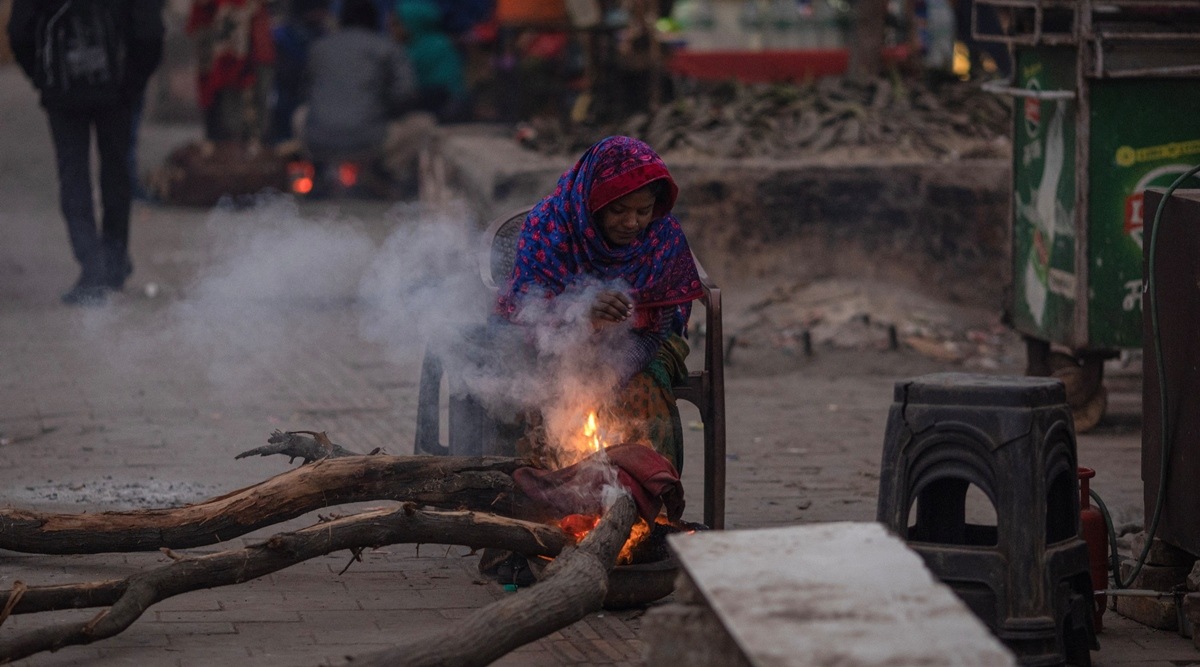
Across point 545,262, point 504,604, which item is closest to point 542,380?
point 545,262

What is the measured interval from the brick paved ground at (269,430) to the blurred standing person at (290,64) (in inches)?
190

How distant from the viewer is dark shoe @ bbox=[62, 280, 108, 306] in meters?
9.88

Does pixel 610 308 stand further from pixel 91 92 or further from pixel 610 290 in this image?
pixel 91 92

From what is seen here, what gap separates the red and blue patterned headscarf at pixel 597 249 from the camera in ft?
16.0

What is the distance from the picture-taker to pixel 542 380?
4.94 meters

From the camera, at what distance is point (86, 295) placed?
32.6ft

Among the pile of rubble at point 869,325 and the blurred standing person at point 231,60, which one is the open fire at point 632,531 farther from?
the blurred standing person at point 231,60

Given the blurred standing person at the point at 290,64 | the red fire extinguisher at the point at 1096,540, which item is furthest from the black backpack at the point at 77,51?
the red fire extinguisher at the point at 1096,540

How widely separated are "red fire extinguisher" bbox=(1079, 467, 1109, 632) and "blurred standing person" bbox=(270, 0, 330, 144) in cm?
1289

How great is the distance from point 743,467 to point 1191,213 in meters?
2.41

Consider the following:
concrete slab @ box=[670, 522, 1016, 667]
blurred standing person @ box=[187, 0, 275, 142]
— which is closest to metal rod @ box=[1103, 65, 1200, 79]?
concrete slab @ box=[670, 522, 1016, 667]

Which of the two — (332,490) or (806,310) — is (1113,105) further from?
(332,490)

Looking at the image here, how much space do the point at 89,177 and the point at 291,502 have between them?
19.9 ft

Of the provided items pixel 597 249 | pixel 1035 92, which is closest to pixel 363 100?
pixel 1035 92
